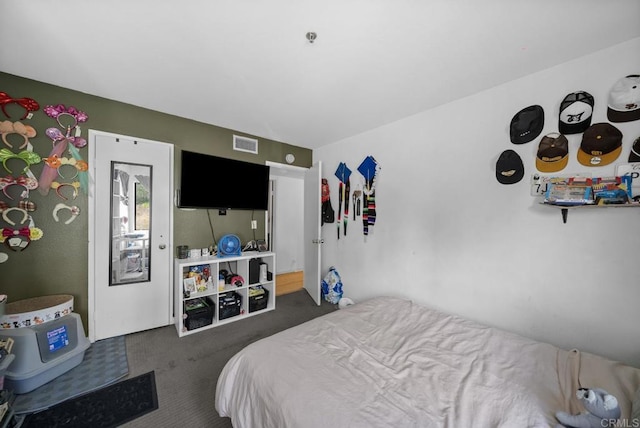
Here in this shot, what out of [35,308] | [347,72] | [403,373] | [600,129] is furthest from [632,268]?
[35,308]

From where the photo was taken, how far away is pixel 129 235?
2.41m

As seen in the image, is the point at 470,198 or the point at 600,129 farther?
the point at 470,198

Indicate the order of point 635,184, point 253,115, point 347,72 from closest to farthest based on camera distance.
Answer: point 635,184
point 347,72
point 253,115

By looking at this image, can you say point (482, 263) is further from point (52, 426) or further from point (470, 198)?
point (52, 426)

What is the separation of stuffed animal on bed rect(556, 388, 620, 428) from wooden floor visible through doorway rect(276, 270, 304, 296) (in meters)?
3.24

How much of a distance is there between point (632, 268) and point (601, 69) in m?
1.29

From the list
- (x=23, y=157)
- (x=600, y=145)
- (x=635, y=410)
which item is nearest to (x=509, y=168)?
(x=600, y=145)

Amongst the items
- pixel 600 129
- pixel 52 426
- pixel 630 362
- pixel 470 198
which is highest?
pixel 600 129

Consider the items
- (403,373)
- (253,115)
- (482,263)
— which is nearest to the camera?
(403,373)

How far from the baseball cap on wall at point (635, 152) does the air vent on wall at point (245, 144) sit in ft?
11.2

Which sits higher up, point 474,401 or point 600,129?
point 600,129

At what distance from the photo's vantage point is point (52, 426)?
1381 mm

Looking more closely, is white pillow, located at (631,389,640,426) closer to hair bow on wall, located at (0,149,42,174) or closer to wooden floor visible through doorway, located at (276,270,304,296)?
wooden floor visible through doorway, located at (276,270,304,296)

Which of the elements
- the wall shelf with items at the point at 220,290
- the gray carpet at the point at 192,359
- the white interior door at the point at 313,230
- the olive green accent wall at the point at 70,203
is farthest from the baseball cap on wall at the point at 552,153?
the olive green accent wall at the point at 70,203
